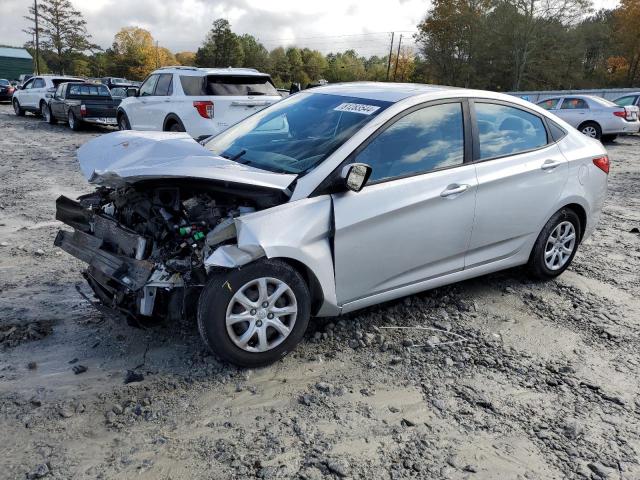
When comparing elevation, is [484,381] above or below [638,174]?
below

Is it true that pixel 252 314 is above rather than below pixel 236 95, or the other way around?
below

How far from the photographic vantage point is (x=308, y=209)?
3.32 m

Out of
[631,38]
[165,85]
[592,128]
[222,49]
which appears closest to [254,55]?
[222,49]

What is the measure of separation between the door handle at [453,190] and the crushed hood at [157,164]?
1.13 m

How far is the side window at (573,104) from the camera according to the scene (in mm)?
17438

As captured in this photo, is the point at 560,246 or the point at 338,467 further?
the point at 560,246

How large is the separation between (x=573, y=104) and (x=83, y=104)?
51.1 ft

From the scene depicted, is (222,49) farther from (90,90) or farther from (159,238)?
(159,238)

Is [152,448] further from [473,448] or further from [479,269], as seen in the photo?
[479,269]

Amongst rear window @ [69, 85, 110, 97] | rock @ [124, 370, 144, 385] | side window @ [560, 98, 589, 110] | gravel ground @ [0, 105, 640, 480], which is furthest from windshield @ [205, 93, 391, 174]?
side window @ [560, 98, 589, 110]

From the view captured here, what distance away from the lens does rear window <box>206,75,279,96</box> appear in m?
10.4

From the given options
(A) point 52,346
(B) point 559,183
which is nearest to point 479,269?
(B) point 559,183

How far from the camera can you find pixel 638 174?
11.6m

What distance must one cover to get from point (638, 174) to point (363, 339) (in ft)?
34.2
